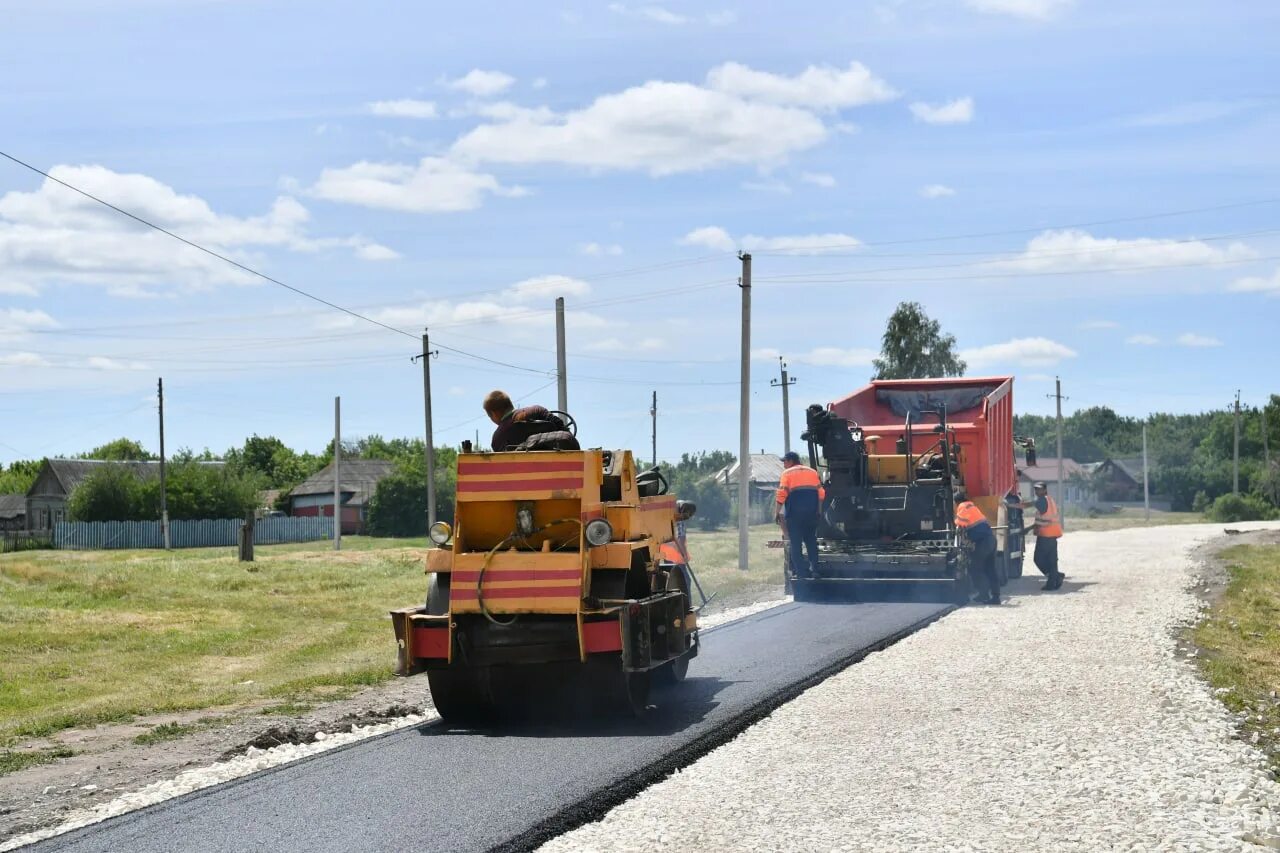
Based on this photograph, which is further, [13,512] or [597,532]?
[13,512]

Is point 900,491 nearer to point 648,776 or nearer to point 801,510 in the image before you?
point 801,510

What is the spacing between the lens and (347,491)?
79.5 meters

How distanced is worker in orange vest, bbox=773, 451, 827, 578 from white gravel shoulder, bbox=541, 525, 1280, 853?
18.6 feet

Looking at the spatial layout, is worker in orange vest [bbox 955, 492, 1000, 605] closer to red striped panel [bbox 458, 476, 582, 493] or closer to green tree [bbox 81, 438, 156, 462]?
red striped panel [bbox 458, 476, 582, 493]

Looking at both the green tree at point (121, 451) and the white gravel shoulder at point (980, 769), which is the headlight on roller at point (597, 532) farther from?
the green tree at point (121, 451)

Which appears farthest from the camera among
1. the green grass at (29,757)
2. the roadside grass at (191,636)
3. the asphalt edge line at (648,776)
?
the roadside grass at (191,636)

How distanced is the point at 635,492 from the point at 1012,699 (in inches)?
122

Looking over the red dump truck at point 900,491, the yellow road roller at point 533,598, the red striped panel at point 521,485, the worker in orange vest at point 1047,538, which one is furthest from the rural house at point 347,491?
the red striped panel at point 521,485

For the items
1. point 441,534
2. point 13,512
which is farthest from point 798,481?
point 13,512

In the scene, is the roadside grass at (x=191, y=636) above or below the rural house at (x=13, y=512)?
below

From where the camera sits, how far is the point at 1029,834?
6.44m

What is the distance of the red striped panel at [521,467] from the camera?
9.67 metres

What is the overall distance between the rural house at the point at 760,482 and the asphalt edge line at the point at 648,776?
65349 millimetres

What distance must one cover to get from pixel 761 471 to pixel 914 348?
129 ft
